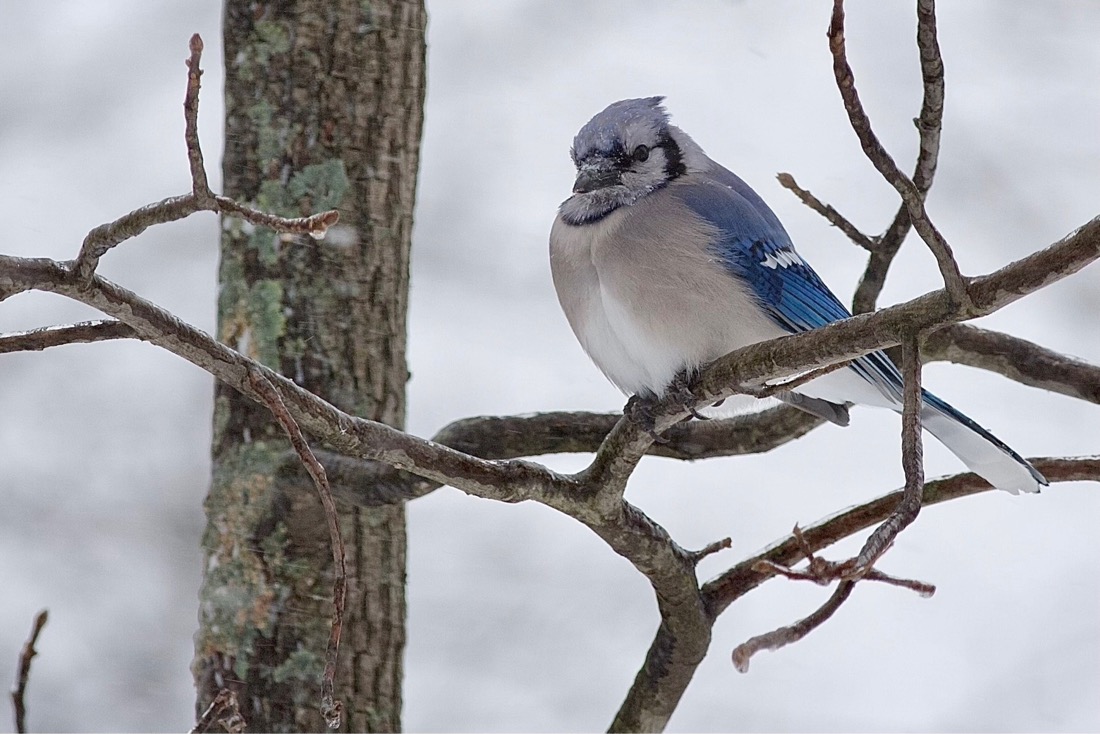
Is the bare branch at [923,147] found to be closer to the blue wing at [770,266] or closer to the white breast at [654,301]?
the blue wing at [770,266]

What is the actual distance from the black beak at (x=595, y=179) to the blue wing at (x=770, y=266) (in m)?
0.13

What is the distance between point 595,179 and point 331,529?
1.20 metres

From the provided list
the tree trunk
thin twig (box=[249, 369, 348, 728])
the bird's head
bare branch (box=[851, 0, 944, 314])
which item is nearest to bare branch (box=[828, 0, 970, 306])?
bare branch (box=[851, 0, 944, 314])

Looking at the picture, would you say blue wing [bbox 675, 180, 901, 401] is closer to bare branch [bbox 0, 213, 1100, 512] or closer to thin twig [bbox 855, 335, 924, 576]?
bare branch [bbox 0, 213, 1100, 512]

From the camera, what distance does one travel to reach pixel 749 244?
224 cm

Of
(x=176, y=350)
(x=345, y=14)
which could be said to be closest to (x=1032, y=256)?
(x=176, y=350)

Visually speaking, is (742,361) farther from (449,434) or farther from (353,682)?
(353,682)

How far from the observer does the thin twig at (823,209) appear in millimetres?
1889

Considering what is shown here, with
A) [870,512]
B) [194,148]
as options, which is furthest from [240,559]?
[194,148]

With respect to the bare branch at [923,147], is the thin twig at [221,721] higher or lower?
lower

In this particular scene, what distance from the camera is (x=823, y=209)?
196cm

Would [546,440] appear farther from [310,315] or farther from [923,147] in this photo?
[923,147]

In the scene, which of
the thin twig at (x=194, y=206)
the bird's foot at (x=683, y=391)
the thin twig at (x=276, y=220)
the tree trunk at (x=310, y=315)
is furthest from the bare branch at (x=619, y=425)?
the tree trunk at (x=310, y=315)

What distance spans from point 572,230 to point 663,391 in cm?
41
